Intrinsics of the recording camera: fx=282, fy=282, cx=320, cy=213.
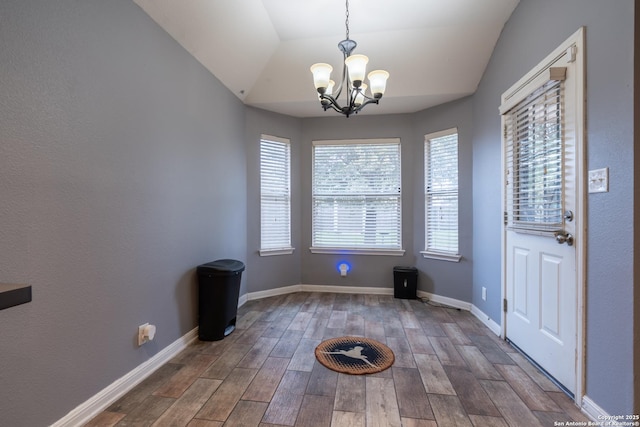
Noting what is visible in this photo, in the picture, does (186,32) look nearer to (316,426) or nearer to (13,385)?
(13,385)

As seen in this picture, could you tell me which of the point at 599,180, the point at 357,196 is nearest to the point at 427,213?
the point at 357,196

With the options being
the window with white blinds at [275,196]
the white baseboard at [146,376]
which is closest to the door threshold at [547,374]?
the white baseboard at [146,376]

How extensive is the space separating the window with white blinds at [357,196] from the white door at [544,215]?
1.55 m

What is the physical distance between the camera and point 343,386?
1860 millimetres

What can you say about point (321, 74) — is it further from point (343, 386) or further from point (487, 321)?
point (487, 321)

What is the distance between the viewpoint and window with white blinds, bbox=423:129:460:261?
3.45 m

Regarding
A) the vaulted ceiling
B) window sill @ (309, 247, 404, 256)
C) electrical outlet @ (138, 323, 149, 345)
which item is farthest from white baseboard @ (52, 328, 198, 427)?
the vaulted ceiling

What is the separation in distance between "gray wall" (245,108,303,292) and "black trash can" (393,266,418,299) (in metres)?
1.38

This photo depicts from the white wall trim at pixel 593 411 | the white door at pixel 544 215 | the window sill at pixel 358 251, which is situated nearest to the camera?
the white wall trim at pixel 593 411

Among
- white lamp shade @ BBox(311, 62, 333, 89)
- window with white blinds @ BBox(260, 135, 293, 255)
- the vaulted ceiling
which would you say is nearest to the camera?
white lamp shade @ BBox(311, 62, 333, 89)

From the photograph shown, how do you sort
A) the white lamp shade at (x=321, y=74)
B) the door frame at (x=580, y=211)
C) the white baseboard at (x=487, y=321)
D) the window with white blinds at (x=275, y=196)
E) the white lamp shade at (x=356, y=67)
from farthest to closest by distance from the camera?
the window with white blinds at (x=275, y=196) → the white baseboard at (x=487, y=321) → the white lamp shade at (x=321, y=74) → the white lamp shade at (x=356, y=67) → the door frame at (x=580, y=211)

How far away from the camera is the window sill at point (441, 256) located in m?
3.39

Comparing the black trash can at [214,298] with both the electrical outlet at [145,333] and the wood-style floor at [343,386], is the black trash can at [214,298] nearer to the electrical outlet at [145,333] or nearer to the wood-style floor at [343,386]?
the wood-style floor at [343,386]

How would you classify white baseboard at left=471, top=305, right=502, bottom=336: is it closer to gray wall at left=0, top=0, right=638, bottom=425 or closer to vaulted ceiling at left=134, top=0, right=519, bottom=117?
gray wall at left=0, top=0, right=638, bottom=425
